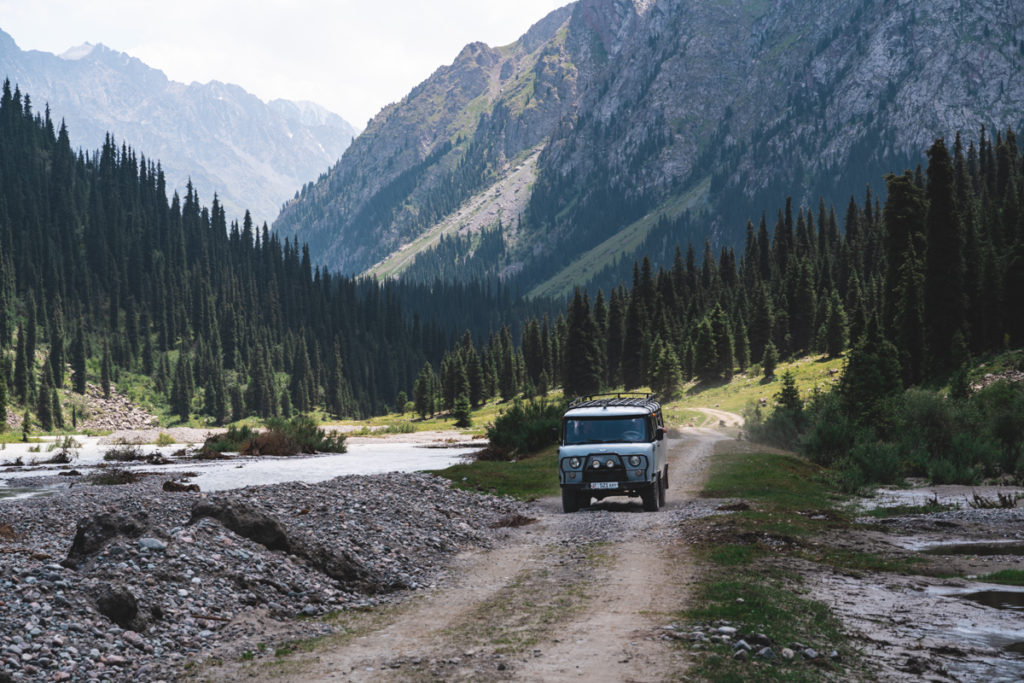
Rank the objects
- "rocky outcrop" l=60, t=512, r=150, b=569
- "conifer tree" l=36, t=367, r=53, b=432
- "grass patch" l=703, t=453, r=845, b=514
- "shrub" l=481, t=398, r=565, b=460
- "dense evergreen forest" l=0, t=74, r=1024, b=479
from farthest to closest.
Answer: "conifer tree" l=36, t=367, r=53, b=432
"dense evergreen forest" l=0, t=74, r=1024, b=479
"shrub" l=481, t=398, r=565, b=460
"grass patch" l=703, t=453, r=845, b=514
"rocky outcrop" l=60, t=512, r=150, b=569

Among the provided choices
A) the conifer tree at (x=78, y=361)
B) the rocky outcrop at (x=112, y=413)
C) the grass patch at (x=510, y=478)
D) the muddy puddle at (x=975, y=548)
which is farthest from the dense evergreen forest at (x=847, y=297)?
the conifer tree at (x=78, y=361)

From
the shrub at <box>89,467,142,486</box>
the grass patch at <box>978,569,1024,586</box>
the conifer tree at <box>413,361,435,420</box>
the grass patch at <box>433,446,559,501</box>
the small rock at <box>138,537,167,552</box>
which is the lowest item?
the grass patch at <box>978,569,1024,586</box>

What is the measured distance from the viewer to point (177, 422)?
519 feet

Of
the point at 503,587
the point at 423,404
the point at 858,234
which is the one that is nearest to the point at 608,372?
the point at 423,404

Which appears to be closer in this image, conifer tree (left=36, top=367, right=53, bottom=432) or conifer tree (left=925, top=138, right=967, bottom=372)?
conifer tree (left=925, top=138, right=967, bottom=372)

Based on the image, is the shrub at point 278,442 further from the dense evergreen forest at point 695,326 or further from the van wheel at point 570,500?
the van wheel at point 570,500

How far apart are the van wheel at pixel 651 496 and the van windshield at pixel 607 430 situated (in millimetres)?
1691

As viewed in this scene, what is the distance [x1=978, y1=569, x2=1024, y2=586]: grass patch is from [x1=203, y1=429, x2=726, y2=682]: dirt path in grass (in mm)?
6512

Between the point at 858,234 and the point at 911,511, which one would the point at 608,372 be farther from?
the point at 911,511

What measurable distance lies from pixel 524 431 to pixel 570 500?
26.8 meters

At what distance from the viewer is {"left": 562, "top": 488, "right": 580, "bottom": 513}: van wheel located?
29.4m

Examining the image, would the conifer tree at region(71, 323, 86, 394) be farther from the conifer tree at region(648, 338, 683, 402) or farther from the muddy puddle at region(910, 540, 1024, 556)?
the muddy puddle at region(910, 540, 1024, 556)

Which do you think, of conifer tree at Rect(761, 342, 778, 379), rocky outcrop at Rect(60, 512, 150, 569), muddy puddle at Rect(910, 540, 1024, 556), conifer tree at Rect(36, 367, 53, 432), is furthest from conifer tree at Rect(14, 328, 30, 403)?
muddy puddle at Rect(910, 540, 1024, 556)

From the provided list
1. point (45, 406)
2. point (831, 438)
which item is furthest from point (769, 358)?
point (45, 406)
